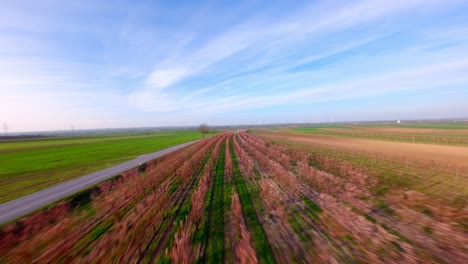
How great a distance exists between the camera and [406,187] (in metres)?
11.1

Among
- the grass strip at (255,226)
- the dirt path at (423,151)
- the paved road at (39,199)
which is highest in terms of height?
the grass strip at (255,226)

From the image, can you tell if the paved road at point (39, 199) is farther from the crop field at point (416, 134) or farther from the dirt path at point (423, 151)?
the crop field at point (416, 134)

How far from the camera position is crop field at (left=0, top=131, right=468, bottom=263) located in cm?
572

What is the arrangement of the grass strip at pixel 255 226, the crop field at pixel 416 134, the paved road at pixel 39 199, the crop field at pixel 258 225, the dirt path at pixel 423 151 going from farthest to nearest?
the crop field at pixel 416 134
the dirt path at pixel 423 151
the paved road at pixel 39 199
the crop field at pixel 258 225
the grass strip at pixel 255 226

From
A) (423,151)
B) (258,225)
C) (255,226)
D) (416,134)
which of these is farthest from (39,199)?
(416,134)

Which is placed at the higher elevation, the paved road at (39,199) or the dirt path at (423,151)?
the dirt path at (423,151)

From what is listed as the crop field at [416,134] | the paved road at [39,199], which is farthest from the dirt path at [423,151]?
the paved road at [39,199]

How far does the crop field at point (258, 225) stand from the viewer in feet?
18.8

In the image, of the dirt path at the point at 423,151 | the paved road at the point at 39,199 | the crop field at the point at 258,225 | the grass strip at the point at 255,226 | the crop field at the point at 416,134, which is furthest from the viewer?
the crop field at the point at 416,134

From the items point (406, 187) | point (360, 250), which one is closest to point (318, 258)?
point (360, 250)

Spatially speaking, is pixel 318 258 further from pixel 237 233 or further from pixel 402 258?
pixel 237 233

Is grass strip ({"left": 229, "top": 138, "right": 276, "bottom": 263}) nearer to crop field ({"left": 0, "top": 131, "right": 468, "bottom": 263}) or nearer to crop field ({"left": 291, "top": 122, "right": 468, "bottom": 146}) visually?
crop field ({"left": 0, "top": 131, "right": 468, "bottom": 263})

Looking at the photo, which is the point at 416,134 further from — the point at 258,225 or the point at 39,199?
the point at 39,199

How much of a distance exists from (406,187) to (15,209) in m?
23.4
